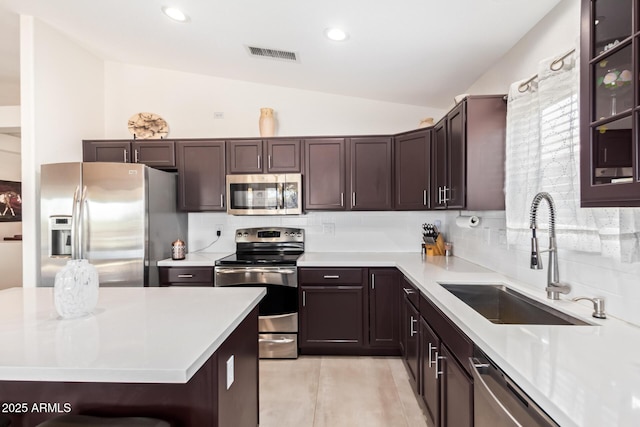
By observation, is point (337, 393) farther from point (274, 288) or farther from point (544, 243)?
point (544, 243)

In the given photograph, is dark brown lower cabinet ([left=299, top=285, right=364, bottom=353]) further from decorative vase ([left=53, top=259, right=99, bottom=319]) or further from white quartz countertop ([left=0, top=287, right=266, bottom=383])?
decorative vase ([left=53, top=259, right=99, bottom=319])

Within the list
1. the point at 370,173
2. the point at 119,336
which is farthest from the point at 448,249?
the point at 119,336

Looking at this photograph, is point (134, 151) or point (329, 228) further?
point (329, 228)

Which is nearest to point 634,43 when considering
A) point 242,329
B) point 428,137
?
point 242,329

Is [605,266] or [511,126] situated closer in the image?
[605,266]

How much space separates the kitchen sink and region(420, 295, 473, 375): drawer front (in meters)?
0.25

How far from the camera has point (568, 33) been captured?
5.44ft

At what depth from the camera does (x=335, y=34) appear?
2.33 metres

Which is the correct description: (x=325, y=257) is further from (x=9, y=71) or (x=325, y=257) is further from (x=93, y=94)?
(x=9, y=71)

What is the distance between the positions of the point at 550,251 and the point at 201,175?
308 centimetres

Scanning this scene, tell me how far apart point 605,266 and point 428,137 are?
1.82 m

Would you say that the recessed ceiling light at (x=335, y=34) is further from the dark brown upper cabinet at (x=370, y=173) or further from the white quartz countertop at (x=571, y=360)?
the white quartz countertop at (x=571, y=360)

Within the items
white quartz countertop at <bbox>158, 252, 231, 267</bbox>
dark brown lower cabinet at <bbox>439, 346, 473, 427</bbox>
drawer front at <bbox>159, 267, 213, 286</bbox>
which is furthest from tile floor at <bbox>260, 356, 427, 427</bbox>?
white quartz countertop at <bbox>158, 252, 231, 267</bbox>

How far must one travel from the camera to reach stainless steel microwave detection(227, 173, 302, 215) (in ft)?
10.7
